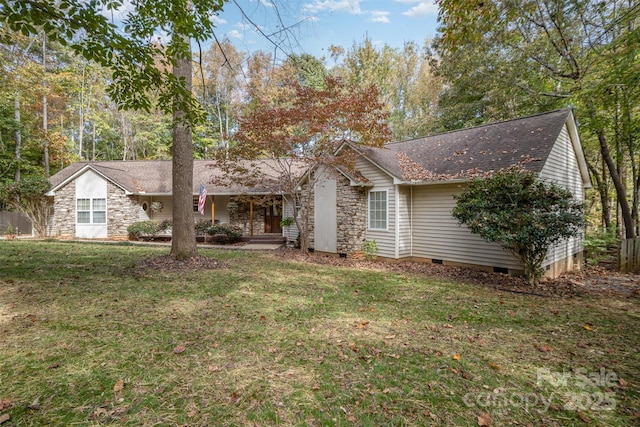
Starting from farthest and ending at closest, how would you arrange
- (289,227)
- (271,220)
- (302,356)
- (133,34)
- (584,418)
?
(271,220), (289,227), (133,34), (302,356), (584,418)

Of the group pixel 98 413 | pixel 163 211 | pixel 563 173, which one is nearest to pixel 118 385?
pixel 98 413

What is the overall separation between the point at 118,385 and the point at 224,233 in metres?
12.3

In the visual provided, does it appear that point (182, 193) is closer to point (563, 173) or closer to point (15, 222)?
point (563, 173)

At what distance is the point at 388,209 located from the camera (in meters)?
10.1

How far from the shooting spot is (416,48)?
24156mm

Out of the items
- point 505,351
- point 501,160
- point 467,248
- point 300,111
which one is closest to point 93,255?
point 300,111

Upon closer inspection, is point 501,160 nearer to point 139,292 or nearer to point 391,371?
point 391,371

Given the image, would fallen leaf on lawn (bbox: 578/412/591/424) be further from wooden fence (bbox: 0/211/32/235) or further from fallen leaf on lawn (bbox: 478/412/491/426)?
wooden fence (bbox: 0/211/32/235)

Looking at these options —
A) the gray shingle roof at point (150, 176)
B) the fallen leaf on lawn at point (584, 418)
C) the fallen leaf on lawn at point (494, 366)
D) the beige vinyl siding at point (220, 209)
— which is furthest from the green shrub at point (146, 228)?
the fallen leaf on lawn at point (584, 418)

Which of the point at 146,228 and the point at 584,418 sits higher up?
the point at 146,228

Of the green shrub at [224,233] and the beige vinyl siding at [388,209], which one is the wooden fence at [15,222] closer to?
the green shrub at [224,233]

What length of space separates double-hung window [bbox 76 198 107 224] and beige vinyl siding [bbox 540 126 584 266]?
770 inches

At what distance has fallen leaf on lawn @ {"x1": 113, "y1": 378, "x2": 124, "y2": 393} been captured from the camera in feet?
8.45

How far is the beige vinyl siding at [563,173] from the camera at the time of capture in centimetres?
854
